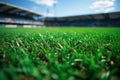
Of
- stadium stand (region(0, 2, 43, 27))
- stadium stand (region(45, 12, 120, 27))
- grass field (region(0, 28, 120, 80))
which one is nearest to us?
grass field (region(0, 28, 120, 80))

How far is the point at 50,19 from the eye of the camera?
169ft

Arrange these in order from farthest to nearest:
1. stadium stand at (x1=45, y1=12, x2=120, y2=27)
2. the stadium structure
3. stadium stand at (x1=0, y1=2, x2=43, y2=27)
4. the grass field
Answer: stadium stand at (x1=45, y1=12, x2=120, y2=27) < the stadium structure < stadium stand at (x1=0, y1=2, x2=43, y2=27) < the grass field

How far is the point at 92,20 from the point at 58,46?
138 ft

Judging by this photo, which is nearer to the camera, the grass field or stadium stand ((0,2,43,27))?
the grass field

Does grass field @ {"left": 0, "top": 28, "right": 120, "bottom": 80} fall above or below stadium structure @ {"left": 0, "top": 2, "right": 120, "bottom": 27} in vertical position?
below

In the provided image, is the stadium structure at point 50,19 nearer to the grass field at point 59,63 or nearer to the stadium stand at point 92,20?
the stadium stand at point 92,20

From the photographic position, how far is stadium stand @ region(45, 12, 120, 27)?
1371 inches

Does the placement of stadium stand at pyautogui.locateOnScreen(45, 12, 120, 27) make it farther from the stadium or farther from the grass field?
the grass field

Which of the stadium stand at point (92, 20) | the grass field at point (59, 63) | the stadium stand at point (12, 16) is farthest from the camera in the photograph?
the stadium stand at point (92, 20)

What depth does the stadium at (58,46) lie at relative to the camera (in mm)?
500

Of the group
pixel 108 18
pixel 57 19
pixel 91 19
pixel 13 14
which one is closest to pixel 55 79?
pixel 13 14

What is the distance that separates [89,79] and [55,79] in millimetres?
156

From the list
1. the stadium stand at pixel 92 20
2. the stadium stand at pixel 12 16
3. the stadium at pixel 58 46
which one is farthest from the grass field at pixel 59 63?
the stadium stand at pixel 92 20

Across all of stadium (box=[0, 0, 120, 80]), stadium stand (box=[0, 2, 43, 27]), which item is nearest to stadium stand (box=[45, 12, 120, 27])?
stadium (box=[0, 0, 120, 80])
